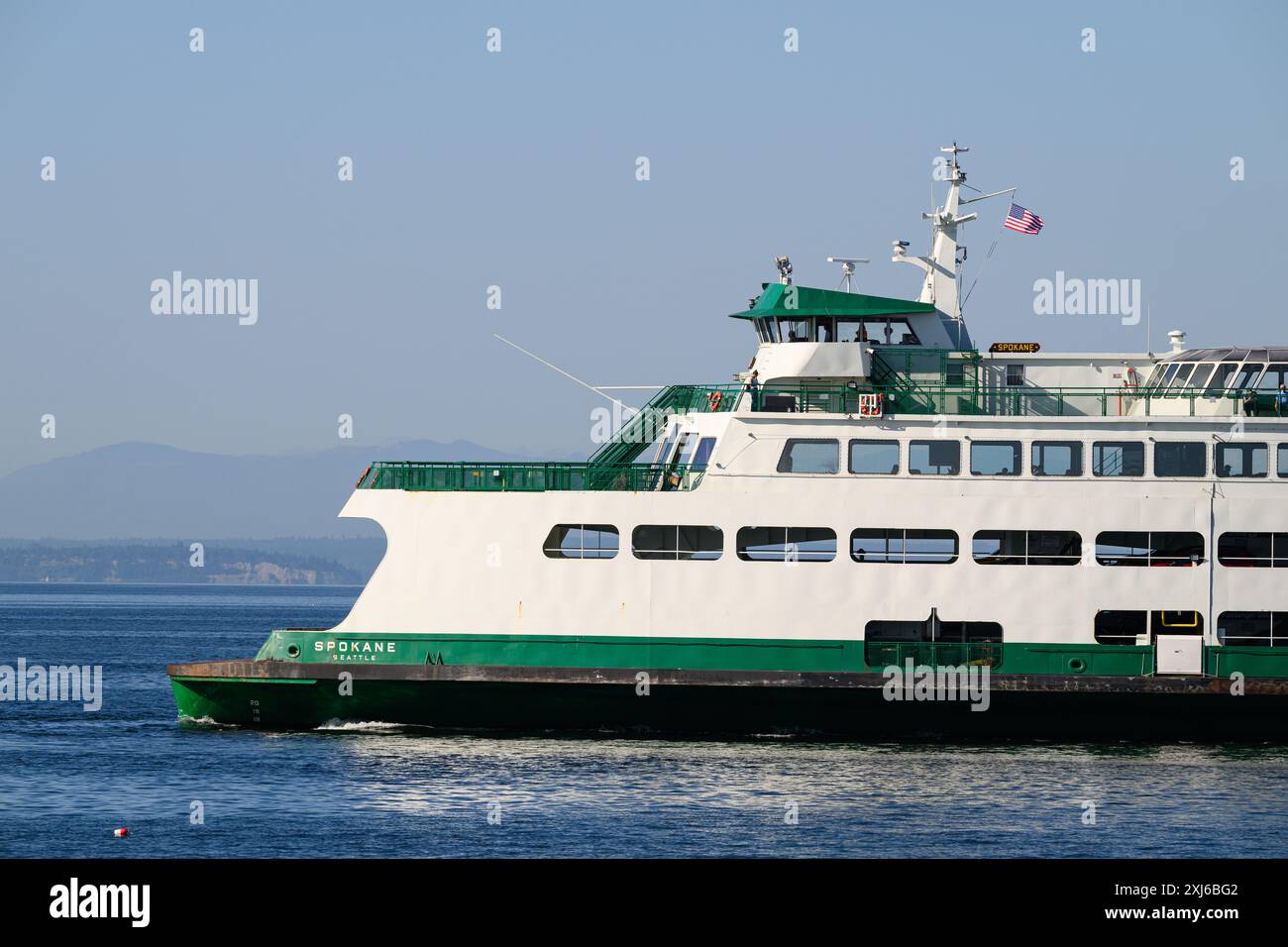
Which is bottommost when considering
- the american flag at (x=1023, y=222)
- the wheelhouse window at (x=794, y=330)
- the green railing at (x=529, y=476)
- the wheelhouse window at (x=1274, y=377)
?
the green railing at (x=529, y=476)

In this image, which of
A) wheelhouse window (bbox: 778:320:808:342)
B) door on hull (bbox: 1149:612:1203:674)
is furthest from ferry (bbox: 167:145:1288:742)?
wheelhouse window (bbox: 778:320:808:342)

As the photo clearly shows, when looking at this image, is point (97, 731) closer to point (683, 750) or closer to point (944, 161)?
point (683, 750)

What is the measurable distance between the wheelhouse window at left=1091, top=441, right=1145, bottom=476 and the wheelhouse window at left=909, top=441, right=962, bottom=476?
2.15 metres

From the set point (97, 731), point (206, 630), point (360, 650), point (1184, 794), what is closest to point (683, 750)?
point (360, 650)

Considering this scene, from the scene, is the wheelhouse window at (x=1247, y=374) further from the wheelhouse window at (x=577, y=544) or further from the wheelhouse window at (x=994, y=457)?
the wheelhouse window at (x=577, y=544)

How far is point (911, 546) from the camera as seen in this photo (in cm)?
2420

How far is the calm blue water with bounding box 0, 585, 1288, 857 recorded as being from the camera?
17516 millimetres

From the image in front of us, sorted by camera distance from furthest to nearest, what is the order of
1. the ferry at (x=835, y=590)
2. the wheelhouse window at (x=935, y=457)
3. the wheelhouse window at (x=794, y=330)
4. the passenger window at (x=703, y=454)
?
1. the wheelhouse window at (x=794, y=330)
2. the passenger window at (x=703, y=454)
3. the wheelhouse window at (x=935, y=457)
4. the ferry at (x=835, y=590)

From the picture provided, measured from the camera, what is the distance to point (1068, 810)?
19.2 metres

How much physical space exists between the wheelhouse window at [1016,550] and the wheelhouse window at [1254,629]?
8.28 feet

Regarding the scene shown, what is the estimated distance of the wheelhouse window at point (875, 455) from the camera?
24.5 metres

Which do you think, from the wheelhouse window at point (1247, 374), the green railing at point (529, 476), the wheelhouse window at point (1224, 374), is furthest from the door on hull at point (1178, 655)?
the green railing at point (529, 476)

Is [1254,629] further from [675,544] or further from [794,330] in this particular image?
[675,544]

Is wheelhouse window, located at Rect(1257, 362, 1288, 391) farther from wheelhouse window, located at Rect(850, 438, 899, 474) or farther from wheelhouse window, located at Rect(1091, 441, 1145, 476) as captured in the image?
wheelhouse window, located at Rect(850, 438, 899, 474)
